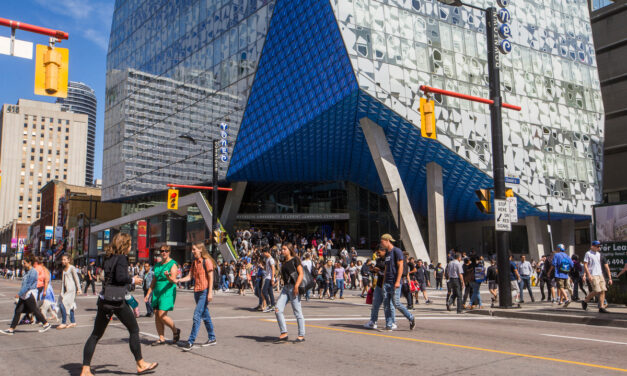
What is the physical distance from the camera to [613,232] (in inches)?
683

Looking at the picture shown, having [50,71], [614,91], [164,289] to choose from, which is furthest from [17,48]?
[614,91]

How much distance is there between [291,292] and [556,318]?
761 cm

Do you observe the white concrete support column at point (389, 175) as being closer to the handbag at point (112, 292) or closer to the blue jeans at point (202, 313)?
the blue jeans at point (202, 313)

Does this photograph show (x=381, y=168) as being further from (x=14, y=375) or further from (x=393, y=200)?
(x=14, y=375)

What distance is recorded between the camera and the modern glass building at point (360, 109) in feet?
114

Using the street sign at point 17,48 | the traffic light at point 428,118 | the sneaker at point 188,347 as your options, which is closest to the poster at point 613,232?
the traffic light at point 428,118

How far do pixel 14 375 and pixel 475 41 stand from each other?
3885 cm

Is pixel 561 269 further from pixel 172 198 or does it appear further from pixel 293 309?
pixel 172 198

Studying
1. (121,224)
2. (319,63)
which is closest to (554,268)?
(319,63)

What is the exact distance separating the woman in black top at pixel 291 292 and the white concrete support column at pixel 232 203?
123 ft

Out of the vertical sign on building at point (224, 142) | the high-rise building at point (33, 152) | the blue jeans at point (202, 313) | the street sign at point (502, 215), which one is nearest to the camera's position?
the blue jeans at point (202, 313)

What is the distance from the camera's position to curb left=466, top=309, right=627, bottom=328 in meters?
12.1

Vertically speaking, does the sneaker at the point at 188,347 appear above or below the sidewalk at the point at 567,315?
above

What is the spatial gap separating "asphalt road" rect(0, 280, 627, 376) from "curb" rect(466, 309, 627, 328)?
0.56 m
